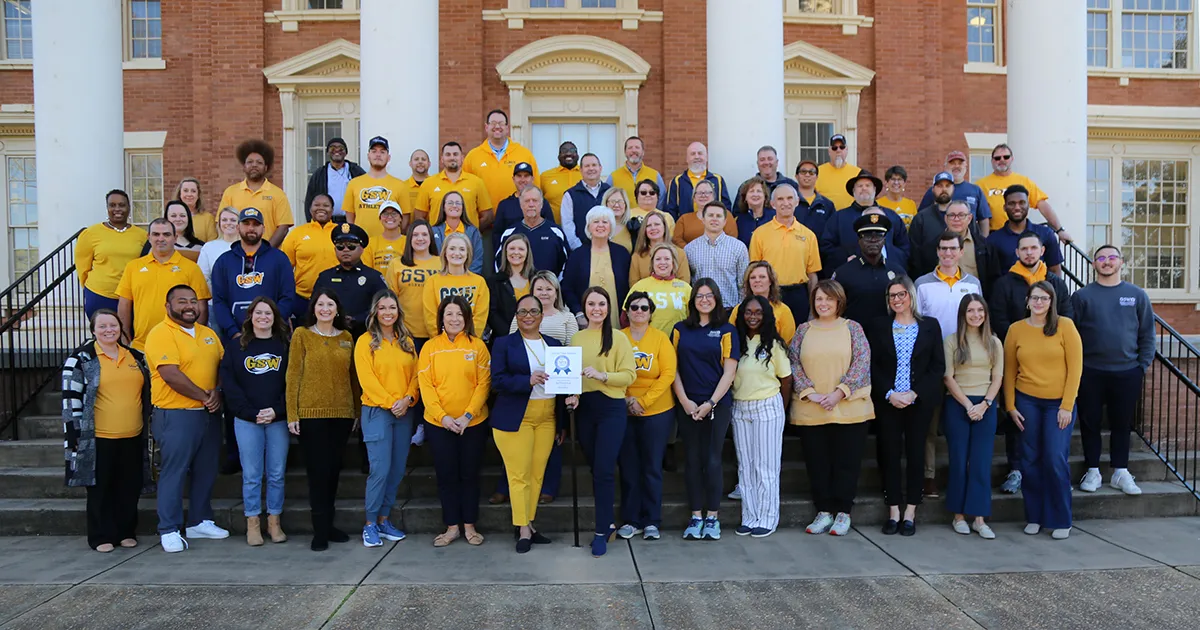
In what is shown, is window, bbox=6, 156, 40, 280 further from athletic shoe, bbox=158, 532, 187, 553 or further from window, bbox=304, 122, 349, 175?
athletic shoe, bbox=158, 532, 187, 553

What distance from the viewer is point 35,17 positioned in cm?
1028

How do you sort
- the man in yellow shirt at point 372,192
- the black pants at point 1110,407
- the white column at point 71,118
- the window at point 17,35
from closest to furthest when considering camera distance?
1. the black pants at point 1110,407
2. the man in yellow shirt at point 372,192
3. the white column at point 71,118
4. the window at point 17,35

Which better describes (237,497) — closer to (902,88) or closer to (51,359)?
Result: (51,359)

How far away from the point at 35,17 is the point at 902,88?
44.3ft

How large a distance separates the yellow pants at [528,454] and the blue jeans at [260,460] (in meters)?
1.77

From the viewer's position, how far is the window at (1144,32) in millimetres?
16812

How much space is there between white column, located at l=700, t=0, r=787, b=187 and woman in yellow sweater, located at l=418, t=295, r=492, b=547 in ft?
13.1

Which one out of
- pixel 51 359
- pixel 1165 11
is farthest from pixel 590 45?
pixel 1165 11

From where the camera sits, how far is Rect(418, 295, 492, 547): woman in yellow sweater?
21.3 feet

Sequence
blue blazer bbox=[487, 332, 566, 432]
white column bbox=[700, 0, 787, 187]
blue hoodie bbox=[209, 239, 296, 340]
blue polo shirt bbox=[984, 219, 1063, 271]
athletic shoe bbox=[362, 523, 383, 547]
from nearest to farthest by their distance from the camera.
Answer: blue blazer bbox=[487, 332, 566, 432] → athletic shoe bbox=[362, 523, 383, 547] → blue hoodie bbox=[209, 239, 296, 340] → blue polo shirt bbox=[984, 219, 1063, 271] → white column bbox=[700, 0, 787, 187]

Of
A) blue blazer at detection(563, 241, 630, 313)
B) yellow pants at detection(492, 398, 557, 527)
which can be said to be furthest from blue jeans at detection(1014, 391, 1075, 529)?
yellow pants at detection(492, 398, 557, 527)

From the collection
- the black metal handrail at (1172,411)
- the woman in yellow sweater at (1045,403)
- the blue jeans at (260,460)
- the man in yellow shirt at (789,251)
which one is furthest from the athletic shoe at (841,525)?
the blue jeans at (260,460)

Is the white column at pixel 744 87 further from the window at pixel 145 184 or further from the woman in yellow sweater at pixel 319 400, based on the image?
the window at pixel 145 184

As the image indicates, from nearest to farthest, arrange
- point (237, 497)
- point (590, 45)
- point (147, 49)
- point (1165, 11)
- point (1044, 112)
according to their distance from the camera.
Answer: point (237, 497), point (1044, 112), point (590, 45), point (147, 49), point (1165, 11)
